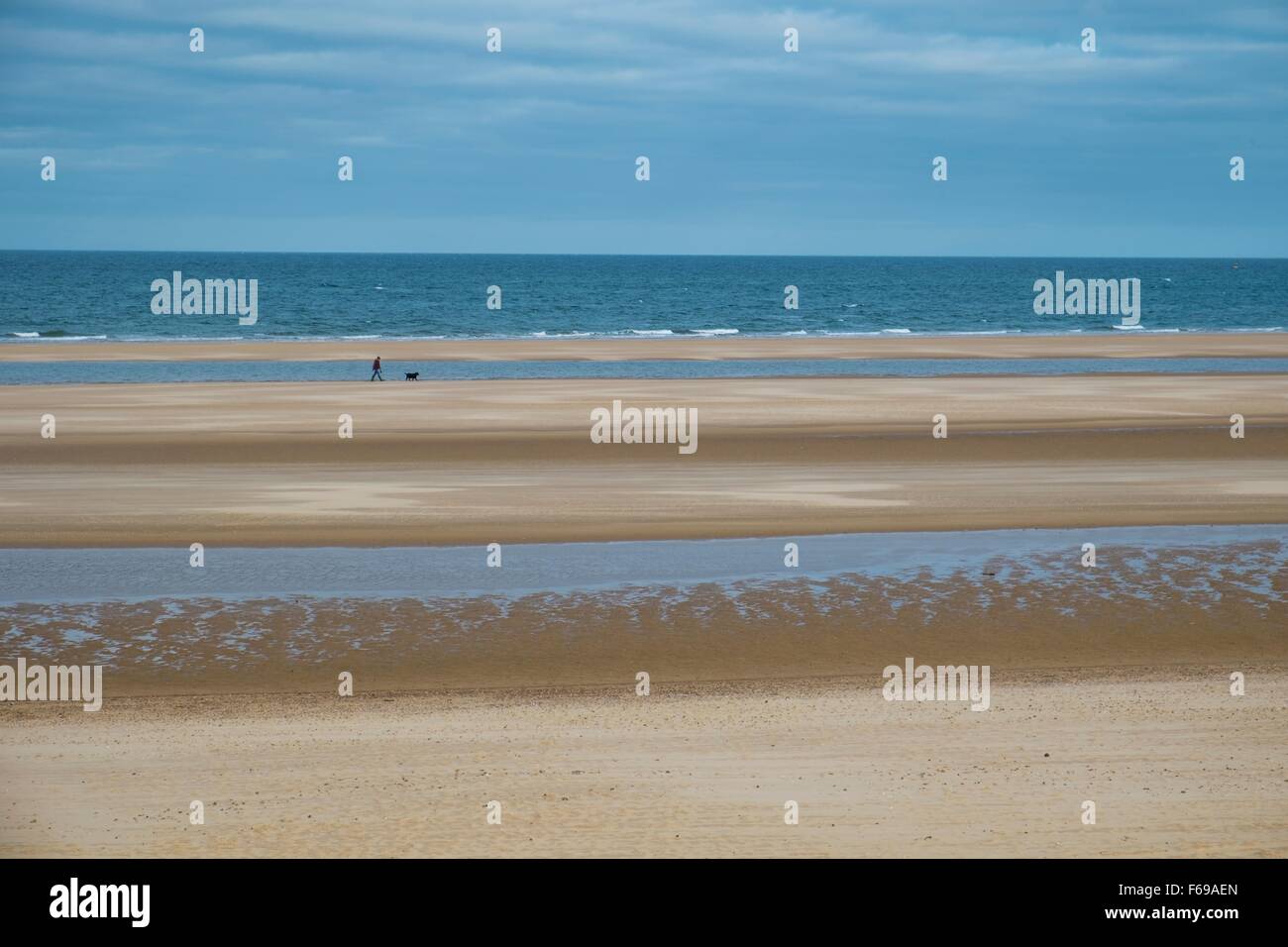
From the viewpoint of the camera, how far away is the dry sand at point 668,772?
353 inches

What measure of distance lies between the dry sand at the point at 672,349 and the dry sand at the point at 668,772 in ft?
152

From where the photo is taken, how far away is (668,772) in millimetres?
10547

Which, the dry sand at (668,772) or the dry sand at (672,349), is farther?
the dry sand at (672,349)

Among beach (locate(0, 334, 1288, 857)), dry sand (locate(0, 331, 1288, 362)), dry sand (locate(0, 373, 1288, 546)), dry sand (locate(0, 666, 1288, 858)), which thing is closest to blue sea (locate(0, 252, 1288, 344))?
dry sand (locate(0, 331, 1288, 362))

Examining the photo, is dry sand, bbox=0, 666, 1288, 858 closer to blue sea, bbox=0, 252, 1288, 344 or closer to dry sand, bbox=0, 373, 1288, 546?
dry sand, bbox=0, 373, 1288, 546

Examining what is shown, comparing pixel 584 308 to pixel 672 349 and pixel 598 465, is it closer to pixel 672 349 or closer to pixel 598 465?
pixel 672 349

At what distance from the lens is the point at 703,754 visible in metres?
11.0

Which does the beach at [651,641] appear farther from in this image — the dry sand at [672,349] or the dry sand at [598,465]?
the dry sand at [672,349]

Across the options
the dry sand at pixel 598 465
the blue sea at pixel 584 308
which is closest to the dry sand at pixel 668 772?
the dry sand at pixel 598 465

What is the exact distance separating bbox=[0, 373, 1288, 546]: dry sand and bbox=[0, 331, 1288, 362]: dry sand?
1686 centimetres

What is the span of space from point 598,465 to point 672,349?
38.5 metres

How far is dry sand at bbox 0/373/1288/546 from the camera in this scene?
866 inches

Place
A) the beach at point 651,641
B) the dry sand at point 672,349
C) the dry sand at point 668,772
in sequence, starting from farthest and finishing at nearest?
1. the dry sand at point 672,349
2. the beach at point 651,641
3. the dry sand at point 668,772

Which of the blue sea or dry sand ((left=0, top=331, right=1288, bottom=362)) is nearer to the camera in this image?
dry sand ((left=0, top=331, right=1288, bottom=362))
